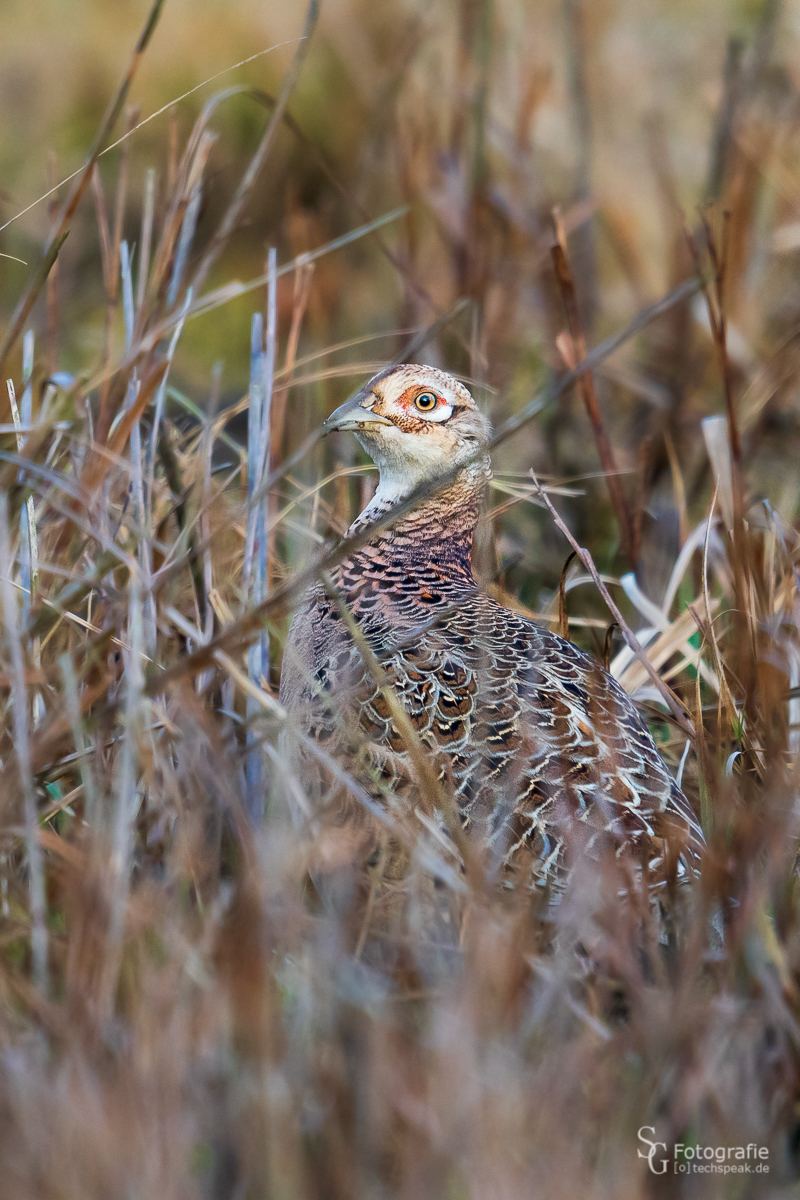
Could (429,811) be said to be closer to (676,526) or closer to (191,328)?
(676,526)

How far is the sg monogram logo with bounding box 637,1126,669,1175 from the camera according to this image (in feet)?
4.17

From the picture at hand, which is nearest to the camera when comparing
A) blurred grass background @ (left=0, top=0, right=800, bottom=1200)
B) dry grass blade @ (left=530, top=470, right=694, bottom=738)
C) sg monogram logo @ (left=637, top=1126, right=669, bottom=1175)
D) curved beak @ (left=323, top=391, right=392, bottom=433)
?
blurred grass background @ (left=0, top=0, right=800, bottom=1200)

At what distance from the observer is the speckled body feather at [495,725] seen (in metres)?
1.83

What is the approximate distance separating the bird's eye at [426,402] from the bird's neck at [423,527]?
153 millimetres

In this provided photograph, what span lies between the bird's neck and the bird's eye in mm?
153

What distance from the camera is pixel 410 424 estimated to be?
242 centimetres

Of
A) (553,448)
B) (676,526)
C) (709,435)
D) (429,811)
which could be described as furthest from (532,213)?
(429,811)

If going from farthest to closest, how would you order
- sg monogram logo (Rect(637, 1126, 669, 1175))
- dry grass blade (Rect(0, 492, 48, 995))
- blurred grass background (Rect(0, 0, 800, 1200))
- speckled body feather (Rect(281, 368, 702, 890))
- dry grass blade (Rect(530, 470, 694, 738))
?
dry grass blade (Rect(530, 470, 694, 738))
speckled body feather (Rect(281, 368, 702, 890))
dry grass blade (Rect(0, 492, 48, 995))
sg monogram logo (Rect(637, 1126, 669, 1175))
blurred grass background (Rect(0, 0, 800, 1200))

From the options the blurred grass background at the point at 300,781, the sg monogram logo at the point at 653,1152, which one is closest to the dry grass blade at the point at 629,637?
the blurred grass background at the point at 300,781

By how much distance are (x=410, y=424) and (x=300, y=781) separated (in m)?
0.83

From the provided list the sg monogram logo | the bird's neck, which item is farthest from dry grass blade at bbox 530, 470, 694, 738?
the sg monogram logo

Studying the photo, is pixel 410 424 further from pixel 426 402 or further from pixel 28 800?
pixel 28 800

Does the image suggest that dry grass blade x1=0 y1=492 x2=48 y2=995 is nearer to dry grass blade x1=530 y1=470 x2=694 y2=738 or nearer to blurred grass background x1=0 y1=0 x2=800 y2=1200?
blurred grass background x1=0 y1=0 x2=800 y2=1200

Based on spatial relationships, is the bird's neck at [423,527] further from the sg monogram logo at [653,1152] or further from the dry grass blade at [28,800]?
the sg monogram logo at [653,1152]
